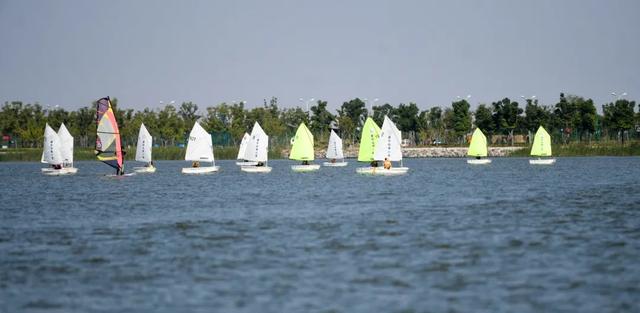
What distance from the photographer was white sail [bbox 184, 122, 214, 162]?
308 ft

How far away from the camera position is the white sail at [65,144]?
4021 inches

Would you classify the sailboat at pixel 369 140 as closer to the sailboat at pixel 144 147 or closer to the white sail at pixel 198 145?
the white sail at pixel 198 145

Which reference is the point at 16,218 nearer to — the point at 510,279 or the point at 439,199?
the point at 439,199

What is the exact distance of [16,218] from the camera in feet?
157

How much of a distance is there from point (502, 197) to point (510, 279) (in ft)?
112

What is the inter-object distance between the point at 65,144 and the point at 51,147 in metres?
5.02

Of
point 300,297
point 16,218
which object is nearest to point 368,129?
point 16,218

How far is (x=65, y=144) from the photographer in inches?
4063

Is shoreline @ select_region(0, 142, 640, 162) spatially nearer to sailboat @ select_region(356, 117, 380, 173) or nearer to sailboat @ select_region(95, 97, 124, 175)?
sailboat @ select_region(356, 117, 380, 173)

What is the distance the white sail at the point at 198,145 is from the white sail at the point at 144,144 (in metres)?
6.47

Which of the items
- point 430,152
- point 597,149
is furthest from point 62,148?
point 430,152

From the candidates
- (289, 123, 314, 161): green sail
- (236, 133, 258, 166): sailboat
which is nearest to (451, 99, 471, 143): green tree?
(236, 133, 258, 166): sailboat

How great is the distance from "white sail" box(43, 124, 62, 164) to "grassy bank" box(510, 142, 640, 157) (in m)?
91.2

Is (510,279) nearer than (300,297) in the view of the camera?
No
